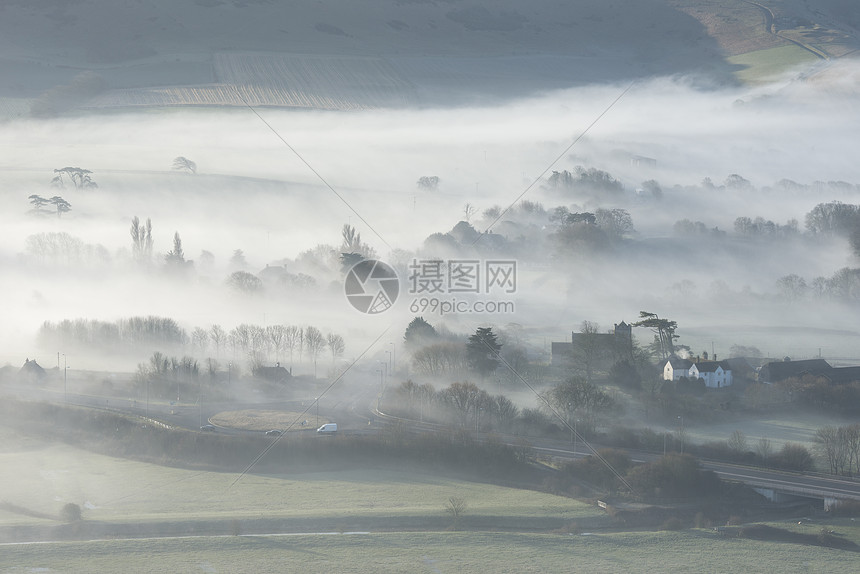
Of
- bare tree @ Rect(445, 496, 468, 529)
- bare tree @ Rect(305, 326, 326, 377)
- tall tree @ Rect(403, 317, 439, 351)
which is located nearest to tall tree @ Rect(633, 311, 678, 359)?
tall tree @ Rect(403, 317, 439, 351)

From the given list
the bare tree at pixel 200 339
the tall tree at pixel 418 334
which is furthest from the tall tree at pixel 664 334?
the bare tree at pixel 200 339

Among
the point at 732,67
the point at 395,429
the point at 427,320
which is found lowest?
the point at 395,429

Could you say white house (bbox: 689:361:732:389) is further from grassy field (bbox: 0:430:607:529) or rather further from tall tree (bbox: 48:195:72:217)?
tall tree (bbox: 48:195:72:217)

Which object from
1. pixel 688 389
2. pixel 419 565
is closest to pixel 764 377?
pixel 688 389

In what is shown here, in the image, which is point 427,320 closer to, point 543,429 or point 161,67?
point 543,429

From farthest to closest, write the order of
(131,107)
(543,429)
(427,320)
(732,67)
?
(732,67) → (131,107) → (427,320) → (543,429)

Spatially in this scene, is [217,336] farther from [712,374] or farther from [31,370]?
[712,374]

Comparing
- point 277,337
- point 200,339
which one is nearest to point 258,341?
point 277,337

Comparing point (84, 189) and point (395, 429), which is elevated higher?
point (84, 189)
